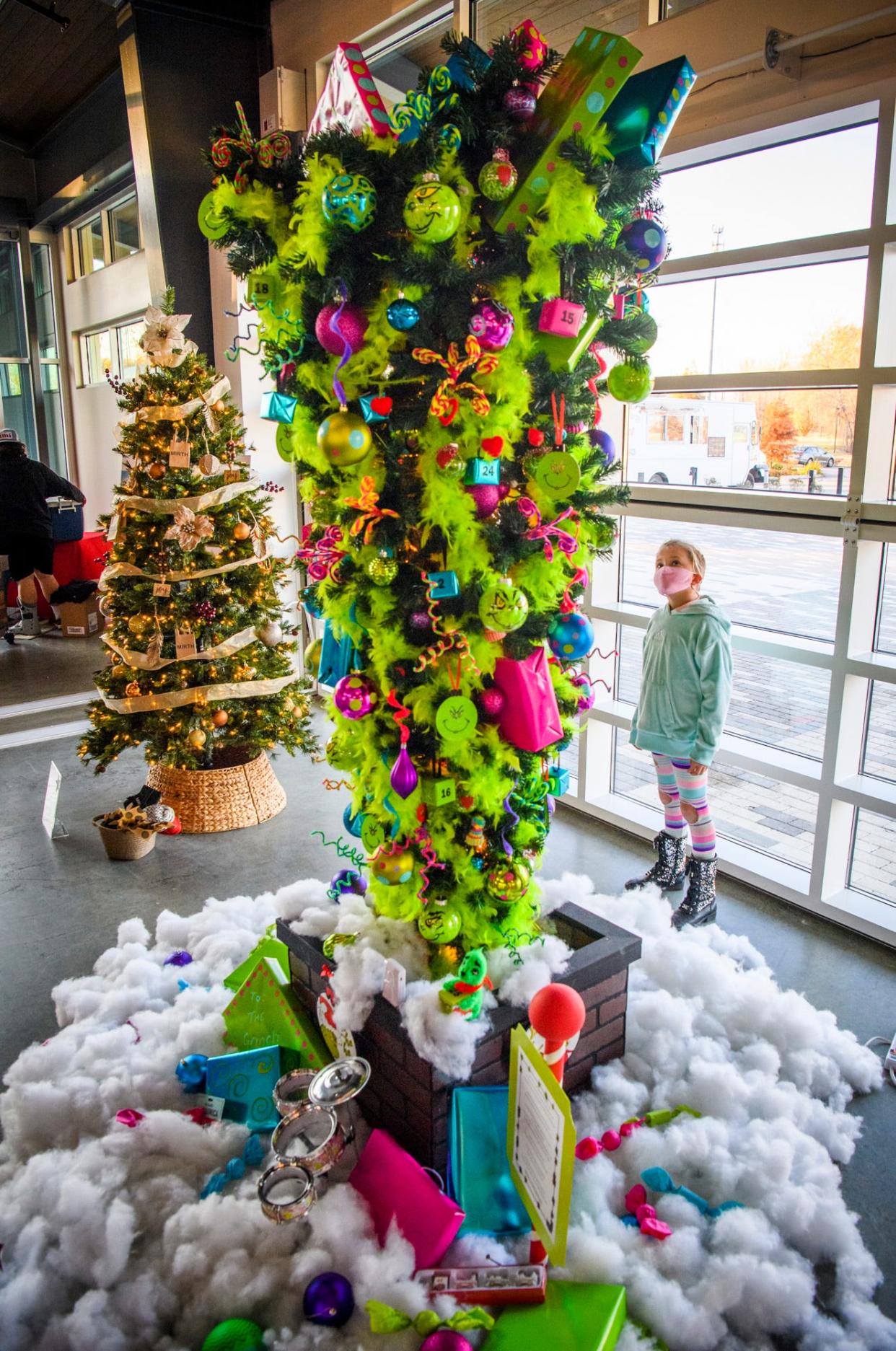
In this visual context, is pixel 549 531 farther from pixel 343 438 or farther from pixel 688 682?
pixel 688 682

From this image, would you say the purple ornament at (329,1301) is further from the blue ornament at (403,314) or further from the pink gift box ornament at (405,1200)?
the blue ornament at (403,314)

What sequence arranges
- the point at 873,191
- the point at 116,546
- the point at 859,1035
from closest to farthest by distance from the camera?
the point at 859,1035, the point at 873,191, the point at 116,546

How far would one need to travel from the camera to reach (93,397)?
8734mm

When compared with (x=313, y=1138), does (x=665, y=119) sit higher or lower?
higher

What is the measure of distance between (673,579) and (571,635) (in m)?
1.08

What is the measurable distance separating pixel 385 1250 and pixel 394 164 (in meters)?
2.14

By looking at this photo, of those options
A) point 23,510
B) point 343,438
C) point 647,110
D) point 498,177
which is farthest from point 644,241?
point 23,510

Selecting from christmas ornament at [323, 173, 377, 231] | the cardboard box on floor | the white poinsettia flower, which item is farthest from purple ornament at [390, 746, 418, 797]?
the cardboard box on floor

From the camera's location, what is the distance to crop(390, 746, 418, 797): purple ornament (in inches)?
78.4

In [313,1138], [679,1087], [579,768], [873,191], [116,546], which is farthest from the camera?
[579,768]

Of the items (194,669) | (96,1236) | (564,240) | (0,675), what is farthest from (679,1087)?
(0,675)

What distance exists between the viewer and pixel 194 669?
12.9 ft

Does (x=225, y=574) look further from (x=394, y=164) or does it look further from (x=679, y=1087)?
(x=679, y=1087)

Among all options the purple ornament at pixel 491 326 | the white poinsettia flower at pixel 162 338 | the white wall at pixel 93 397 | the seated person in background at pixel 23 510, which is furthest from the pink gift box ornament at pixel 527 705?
the white wall at pixel 93 397
